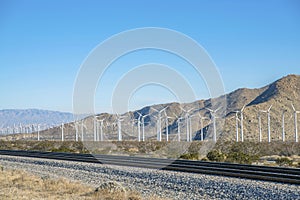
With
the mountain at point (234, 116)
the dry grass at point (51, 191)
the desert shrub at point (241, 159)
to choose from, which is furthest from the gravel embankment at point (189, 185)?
the mountain at point (234, 116)

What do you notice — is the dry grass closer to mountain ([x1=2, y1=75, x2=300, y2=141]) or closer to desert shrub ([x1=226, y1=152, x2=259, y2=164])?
desert shrub ([x1=226, y1=152, x2=259, y2=164])

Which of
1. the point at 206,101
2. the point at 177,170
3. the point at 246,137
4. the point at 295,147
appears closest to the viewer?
the point at 177,170

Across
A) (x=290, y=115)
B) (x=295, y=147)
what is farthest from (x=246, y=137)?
(x=295, y=147)

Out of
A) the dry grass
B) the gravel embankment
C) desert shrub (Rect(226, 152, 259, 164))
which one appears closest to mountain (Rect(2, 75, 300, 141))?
desert shrub (Rect(226, 152, 259, 164))

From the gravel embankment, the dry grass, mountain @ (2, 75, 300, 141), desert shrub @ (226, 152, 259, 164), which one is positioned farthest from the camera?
mountain @ (2, 75, 300, 141)

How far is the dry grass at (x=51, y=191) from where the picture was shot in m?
16.1

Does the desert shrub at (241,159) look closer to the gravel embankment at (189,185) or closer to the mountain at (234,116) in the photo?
the gravel embankment at (189,185)

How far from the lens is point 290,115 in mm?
107562

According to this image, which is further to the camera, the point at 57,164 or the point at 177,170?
the point at 57,164

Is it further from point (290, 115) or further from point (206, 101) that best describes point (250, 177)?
point (206, 101)

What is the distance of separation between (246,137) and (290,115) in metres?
16.7

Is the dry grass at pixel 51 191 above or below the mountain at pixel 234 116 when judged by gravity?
below

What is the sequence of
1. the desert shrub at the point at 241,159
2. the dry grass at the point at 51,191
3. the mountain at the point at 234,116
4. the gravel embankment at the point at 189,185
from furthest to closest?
1. the mountain at the point at 234,116
2. the desert shrub at the point at 241,159
3. the gravel embankment at the point at 189,185
4. the dry grass at the point at 51,191

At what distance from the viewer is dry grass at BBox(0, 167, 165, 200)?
52.7ft
